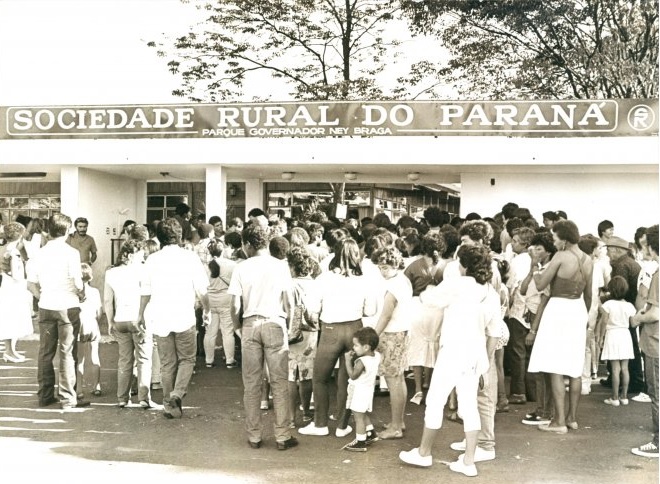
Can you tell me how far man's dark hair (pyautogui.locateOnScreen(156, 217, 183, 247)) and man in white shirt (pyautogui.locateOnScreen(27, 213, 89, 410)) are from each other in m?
0.90

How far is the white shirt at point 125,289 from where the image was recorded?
693 cm

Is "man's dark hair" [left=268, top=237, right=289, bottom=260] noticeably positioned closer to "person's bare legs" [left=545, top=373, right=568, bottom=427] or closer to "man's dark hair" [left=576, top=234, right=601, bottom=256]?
"person's bare legs" [left=545, top=373, right=568, bottom=427]

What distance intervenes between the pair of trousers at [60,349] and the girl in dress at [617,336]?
5.34 metres

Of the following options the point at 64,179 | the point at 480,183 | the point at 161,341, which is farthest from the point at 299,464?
the point at 64,179

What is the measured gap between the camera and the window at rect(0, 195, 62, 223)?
17500 millimetres

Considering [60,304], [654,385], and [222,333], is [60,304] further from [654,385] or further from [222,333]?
[654,385]

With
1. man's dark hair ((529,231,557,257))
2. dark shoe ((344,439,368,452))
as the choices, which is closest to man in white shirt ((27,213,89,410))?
dark shoe ((344,439,368,452))

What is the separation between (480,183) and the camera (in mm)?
14000

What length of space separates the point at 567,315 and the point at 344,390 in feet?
6.66

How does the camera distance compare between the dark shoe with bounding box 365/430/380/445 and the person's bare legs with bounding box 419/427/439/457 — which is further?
the dark shoe with bounding box 365/430/380/445

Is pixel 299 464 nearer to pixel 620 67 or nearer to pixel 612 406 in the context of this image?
pixel 612 406

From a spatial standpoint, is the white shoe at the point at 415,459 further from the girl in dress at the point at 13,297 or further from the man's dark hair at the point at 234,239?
the girl in dress at the point at 13,297

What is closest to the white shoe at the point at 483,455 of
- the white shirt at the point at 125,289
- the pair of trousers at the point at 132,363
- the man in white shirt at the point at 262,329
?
the man in white shirt at the point at 262,329

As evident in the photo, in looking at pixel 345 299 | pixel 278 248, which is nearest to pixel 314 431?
pixel 345 299
